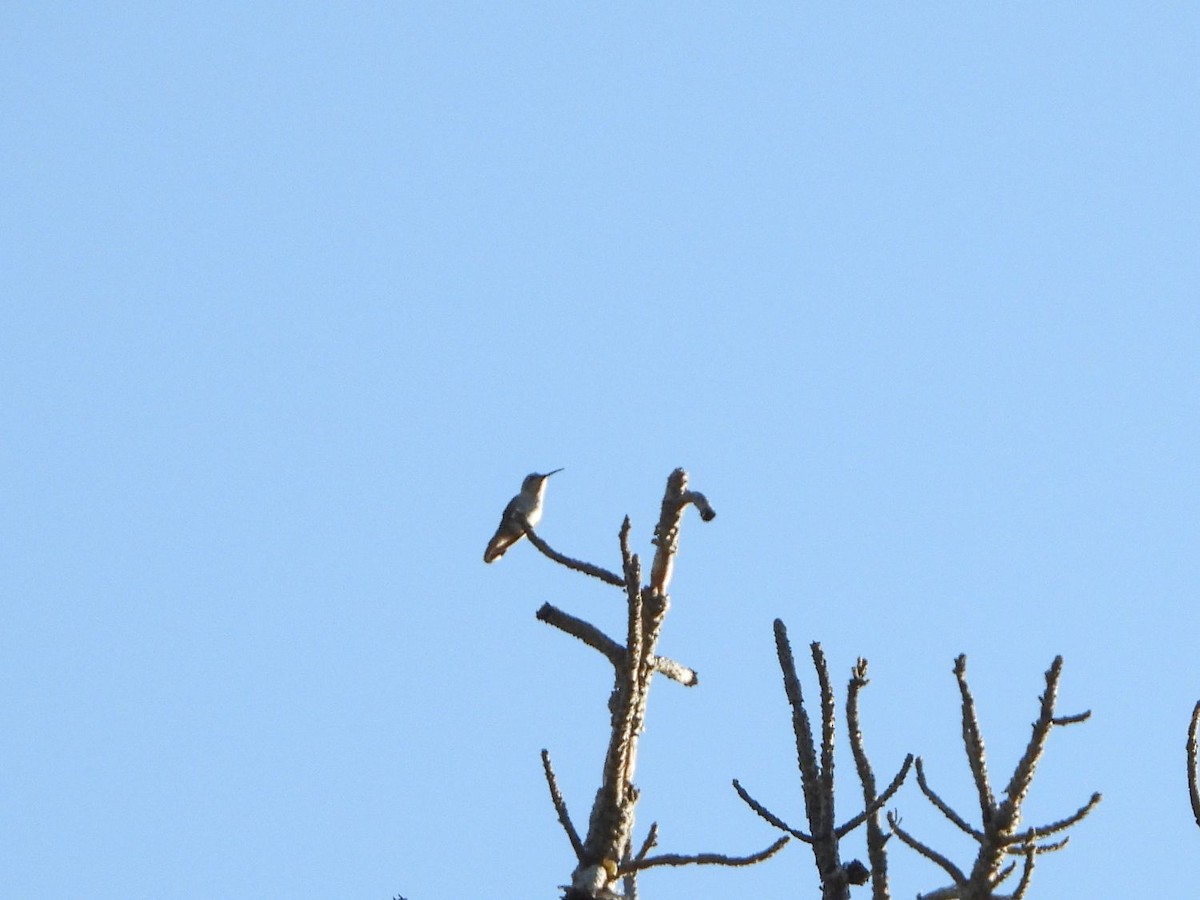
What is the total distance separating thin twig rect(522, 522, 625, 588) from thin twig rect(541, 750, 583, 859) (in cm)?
73

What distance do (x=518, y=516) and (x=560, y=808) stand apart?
1.87 meters

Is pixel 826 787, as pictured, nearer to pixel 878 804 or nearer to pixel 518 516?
pixel 878 804

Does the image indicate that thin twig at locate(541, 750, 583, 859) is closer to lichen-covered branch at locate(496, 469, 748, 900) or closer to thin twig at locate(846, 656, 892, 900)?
lichen-covered branch at locate(496, 469, 748, 900)

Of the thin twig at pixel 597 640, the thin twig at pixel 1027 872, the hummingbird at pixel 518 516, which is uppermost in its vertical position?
the hummingbird at pixel 518 516

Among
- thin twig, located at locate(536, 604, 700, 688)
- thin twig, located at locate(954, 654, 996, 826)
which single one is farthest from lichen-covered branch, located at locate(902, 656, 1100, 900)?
thin twig, located at locate(536, 604, 700, 688)

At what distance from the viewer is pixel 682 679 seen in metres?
6.53

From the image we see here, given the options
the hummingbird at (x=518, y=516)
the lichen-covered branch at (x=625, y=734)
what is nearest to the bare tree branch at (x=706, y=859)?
the lichen-covered branch at (x=625, y=734)

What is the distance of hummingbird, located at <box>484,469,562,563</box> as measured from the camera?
28.4ft

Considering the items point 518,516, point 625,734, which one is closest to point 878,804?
point 625,734

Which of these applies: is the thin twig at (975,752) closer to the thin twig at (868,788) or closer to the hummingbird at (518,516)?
the thin twig at (868,788)

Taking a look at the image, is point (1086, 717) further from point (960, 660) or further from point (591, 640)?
point (591, 640)

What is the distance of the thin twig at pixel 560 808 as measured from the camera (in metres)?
5.90

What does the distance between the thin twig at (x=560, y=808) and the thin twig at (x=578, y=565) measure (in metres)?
0.73

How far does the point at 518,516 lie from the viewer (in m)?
7.55
